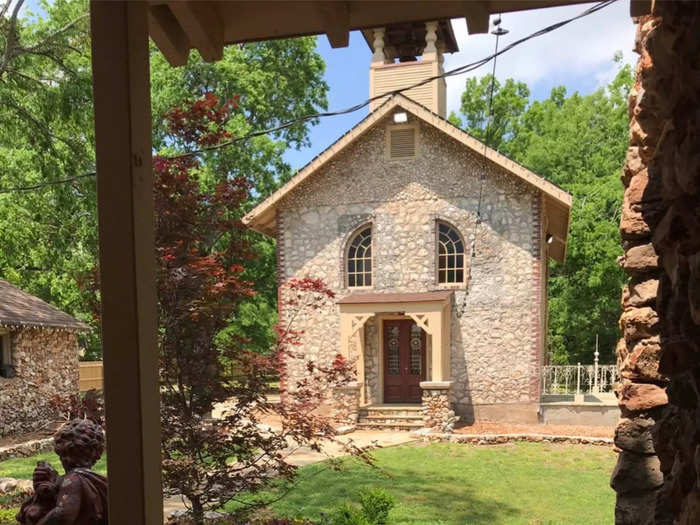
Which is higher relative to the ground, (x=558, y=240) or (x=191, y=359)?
(x=558, y=240)

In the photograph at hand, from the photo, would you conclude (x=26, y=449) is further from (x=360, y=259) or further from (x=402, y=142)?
(x=402, y=142)

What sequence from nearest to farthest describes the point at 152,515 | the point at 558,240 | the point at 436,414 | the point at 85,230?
the point at 152,515 < the point at 85,230 < the point at 436,414 < the point at 558,240

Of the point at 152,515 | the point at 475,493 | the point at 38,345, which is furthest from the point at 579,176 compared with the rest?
the point at 152,515

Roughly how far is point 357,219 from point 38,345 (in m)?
8.15

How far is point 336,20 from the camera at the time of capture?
2.32 meters

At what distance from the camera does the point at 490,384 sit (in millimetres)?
12758

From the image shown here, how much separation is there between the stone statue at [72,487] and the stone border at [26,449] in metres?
A: 9.67

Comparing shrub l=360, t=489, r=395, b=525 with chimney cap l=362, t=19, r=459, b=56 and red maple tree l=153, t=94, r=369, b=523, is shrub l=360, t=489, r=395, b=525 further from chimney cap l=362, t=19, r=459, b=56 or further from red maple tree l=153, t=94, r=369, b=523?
chimney cap l=362, t=19, r=459, b=56

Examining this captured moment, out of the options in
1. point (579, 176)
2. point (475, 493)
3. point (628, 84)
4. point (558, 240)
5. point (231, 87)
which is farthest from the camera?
point (628, 84)

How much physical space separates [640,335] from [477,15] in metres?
1.65

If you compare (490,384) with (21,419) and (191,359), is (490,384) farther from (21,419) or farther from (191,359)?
(21,419)

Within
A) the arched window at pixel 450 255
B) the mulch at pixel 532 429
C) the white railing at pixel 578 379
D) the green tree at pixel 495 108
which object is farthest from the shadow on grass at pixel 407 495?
the green tree at pixel 495 108

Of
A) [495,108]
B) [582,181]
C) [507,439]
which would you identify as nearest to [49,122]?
[507,439]

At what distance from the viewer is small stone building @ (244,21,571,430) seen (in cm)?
1260
